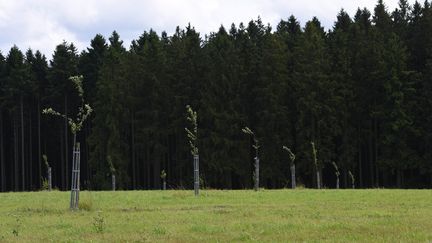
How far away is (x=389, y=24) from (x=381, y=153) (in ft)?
52.6

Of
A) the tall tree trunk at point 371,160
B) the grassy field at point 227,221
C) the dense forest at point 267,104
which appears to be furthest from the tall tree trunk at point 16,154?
the grassy field at point 227,221

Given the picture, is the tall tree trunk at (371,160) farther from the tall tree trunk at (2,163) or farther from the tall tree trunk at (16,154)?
the tall tree trunk at (2,163)

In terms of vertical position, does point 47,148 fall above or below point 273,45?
below

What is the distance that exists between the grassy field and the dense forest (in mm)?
31491

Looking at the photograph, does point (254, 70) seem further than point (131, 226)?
Yes

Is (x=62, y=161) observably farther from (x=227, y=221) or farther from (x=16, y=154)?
(x=227, y=221)

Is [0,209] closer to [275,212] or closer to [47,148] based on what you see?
[275,212]

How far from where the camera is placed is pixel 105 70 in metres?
68.6

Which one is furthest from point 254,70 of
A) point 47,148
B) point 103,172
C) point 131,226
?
point 131,226

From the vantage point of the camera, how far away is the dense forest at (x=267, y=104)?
185 ft

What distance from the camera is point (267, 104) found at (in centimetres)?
6047

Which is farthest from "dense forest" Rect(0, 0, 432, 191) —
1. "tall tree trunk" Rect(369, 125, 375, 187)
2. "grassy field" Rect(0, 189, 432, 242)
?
"grassy field" Rect(0, 189, 432, 242)

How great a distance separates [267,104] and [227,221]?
45.8m

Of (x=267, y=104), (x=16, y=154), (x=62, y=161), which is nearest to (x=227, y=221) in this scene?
(x=267, y=104)
